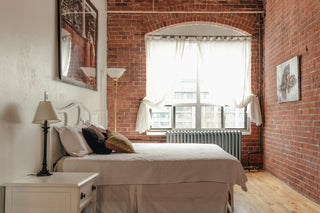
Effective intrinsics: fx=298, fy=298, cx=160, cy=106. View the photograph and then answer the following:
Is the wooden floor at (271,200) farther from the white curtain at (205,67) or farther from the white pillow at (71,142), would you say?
the white pillow at (71,142)

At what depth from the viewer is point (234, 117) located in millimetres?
6223

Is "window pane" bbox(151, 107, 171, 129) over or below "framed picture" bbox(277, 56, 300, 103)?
below

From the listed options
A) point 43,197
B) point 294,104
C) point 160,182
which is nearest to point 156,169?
point 160,182

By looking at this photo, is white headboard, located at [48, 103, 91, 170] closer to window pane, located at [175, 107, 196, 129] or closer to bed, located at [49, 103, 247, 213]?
bed, located at [49, 103, 247, 213]

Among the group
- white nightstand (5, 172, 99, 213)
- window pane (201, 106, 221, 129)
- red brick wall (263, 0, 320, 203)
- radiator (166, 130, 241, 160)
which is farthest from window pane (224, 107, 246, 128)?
white nightstand (5, 172, 99, 213)

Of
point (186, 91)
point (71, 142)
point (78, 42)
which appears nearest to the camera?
point (71, 142)

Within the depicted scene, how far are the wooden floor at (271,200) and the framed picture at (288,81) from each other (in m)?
1.37

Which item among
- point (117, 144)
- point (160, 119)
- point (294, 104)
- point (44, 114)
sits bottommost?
point (117, 144)

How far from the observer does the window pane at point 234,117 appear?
6.21m

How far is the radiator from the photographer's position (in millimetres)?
5910

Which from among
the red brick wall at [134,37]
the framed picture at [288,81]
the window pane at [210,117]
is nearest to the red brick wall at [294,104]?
the framed picture at [288,81]

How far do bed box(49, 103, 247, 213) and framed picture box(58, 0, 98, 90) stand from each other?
944 mm

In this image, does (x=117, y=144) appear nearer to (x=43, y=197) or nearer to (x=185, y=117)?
(x=43, y=197)

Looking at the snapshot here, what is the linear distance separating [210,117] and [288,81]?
1.91 metres
